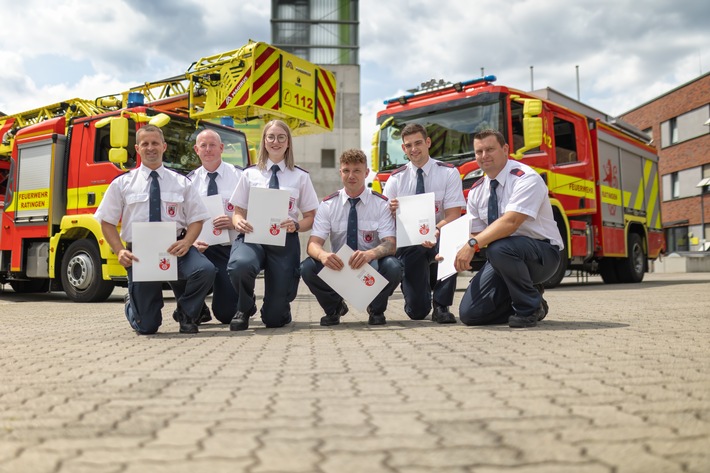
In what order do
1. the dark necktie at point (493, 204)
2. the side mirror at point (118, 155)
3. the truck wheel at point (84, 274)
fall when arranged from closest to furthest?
the dark necktie at point (493, 204), the side mirror at point (118, 155), the truck wheel at point (84, 274)

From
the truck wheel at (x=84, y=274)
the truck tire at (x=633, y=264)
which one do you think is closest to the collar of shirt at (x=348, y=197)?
the truck wheel at (x=84, y=274)

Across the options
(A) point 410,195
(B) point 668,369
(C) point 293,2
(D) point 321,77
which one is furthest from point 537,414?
(C) point 293,2

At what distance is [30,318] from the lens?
711 centimetres

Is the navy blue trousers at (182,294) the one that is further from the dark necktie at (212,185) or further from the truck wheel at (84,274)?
the truck wheel at (84,274)

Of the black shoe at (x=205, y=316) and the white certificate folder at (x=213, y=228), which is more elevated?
the white certificate folder at (x=213, y=228)

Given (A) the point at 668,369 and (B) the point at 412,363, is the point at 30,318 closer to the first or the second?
(B) the point at 412,363

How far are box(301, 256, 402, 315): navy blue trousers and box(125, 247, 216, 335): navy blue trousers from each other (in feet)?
2.53

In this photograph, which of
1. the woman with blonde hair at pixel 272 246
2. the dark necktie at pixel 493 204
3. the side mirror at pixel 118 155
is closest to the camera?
the dark necktie at pixel 493 204

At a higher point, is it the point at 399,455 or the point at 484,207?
the point at 484,207

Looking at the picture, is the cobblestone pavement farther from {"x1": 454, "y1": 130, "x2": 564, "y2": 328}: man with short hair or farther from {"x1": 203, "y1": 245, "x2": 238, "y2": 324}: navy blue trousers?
{"x1": 203, "y1": 245, "x2": 238, "y2": 324}: navy blue trousers

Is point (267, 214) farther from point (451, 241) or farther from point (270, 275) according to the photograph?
point (451, 241)

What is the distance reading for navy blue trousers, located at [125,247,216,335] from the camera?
16.3 ft

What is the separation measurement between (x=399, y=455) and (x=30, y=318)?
637 centimetres

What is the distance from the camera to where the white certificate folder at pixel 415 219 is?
17.8 ft
